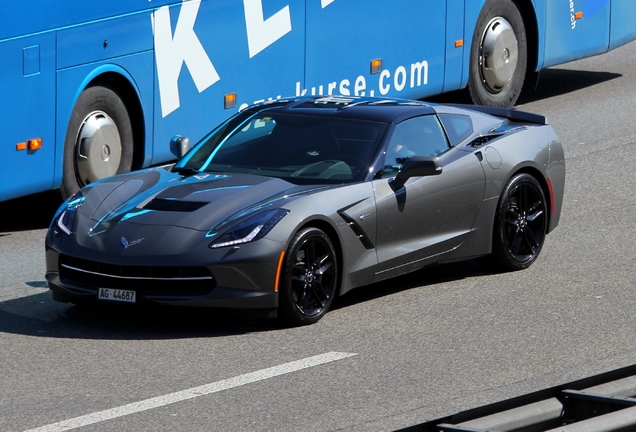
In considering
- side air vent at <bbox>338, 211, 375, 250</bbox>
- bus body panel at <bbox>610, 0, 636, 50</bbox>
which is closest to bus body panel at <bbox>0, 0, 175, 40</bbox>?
side air vent at <bbox>338, 211, 375, 250</bbox>

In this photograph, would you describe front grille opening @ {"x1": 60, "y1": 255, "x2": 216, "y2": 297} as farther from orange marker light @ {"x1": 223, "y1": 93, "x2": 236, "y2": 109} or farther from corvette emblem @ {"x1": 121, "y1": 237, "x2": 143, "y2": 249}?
orange marker light @ {"x1": 223, "y1": 93, "x2": 236, "y2": 109}

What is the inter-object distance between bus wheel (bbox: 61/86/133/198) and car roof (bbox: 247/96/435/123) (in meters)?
2.67

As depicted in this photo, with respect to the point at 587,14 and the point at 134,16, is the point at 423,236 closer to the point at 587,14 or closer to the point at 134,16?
the point at 134,16

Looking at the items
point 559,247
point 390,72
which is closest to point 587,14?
point 390,72

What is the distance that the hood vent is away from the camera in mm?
8094

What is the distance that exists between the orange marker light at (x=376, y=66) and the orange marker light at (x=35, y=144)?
473 centimetres

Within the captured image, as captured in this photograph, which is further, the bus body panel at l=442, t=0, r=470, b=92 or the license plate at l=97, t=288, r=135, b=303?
the bus body panel at l=442, t=0, r=470, b=92

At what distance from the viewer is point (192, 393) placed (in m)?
6.69

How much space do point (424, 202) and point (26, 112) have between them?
12.7ft

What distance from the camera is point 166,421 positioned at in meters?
6.22

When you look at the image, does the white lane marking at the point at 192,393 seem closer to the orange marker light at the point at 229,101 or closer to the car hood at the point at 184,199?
the car hood at the point at 184,199

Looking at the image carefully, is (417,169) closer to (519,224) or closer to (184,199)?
(519,224)

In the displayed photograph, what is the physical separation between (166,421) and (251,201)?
86.0 inches

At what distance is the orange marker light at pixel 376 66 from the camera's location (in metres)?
14.8
